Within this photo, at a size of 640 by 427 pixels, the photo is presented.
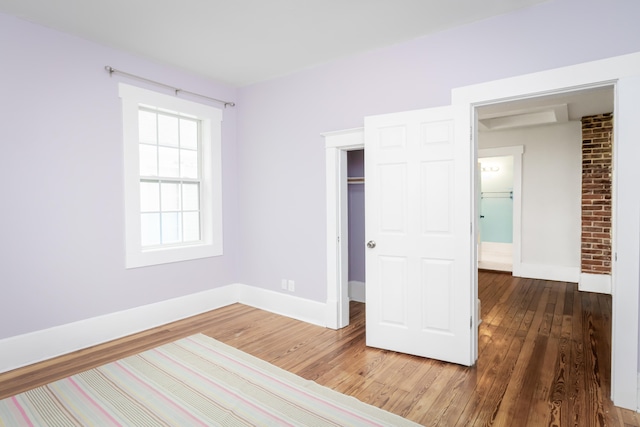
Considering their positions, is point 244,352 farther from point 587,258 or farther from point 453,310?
point 587,258

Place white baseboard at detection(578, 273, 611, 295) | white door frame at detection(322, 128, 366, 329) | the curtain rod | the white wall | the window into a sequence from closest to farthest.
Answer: the curtain rod → the window → white door frame at detection(322, 128, 366, 329) → white baseboard at detection(578, 273, 611, 295) → the white wall

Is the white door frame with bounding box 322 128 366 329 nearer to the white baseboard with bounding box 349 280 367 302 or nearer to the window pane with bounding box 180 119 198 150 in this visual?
the white baseboard with bounding box 349 280 367 302

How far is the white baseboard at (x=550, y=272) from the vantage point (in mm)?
5652

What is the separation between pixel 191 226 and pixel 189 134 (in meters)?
1.14

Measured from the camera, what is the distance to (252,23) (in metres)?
2.87

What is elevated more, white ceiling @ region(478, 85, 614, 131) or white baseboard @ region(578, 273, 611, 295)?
white ceiling @ region(478, 85, 614, 131)

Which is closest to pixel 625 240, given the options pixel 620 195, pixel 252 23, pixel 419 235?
pixel 620 195

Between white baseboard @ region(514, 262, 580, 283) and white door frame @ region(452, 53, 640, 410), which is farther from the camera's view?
white baseboard @ region(514, 262, 580, 283)

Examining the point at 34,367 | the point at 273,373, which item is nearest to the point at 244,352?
the point at 273,373

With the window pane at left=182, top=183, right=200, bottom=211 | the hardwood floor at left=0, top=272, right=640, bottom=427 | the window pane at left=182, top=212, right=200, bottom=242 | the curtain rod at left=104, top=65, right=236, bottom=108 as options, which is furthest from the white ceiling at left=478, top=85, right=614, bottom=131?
the window pane at left=182, top=212, right=200, bottom=242

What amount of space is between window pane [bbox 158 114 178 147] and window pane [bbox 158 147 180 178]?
8cm

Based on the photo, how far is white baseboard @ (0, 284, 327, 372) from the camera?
2.83 meters

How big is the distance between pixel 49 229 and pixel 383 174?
2995mm

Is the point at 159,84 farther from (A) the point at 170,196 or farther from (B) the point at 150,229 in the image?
(B) the point at 150,229
